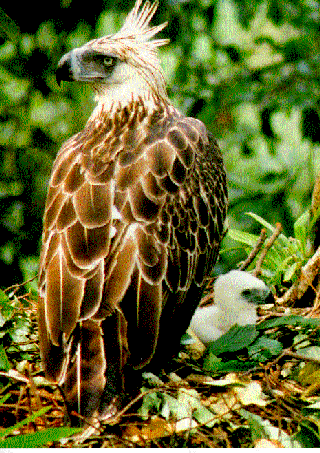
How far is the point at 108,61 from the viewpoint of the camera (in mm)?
2877

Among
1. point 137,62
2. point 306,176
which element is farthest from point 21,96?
point 306,176

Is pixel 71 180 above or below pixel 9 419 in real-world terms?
above

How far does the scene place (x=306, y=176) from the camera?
161 inches

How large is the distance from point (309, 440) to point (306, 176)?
2.04 meters

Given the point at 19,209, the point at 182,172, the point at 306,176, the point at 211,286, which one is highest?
the point at 182,172

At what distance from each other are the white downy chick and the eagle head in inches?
Result: 35.3

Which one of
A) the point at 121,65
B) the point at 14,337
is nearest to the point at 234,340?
the point at 14,337

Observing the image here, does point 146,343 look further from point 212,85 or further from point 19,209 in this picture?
point 212,85

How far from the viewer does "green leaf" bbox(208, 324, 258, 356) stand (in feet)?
9.36

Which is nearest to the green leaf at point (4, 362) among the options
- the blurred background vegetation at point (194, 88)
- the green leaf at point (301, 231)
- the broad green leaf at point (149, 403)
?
the broad green leaf at point (149, 403)

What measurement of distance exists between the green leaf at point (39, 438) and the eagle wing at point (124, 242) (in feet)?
0.64

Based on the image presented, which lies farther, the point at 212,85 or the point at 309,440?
the point at 212,85

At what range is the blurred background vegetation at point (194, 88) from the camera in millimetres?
3576

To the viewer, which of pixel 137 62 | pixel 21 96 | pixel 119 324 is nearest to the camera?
pixel 119 324
